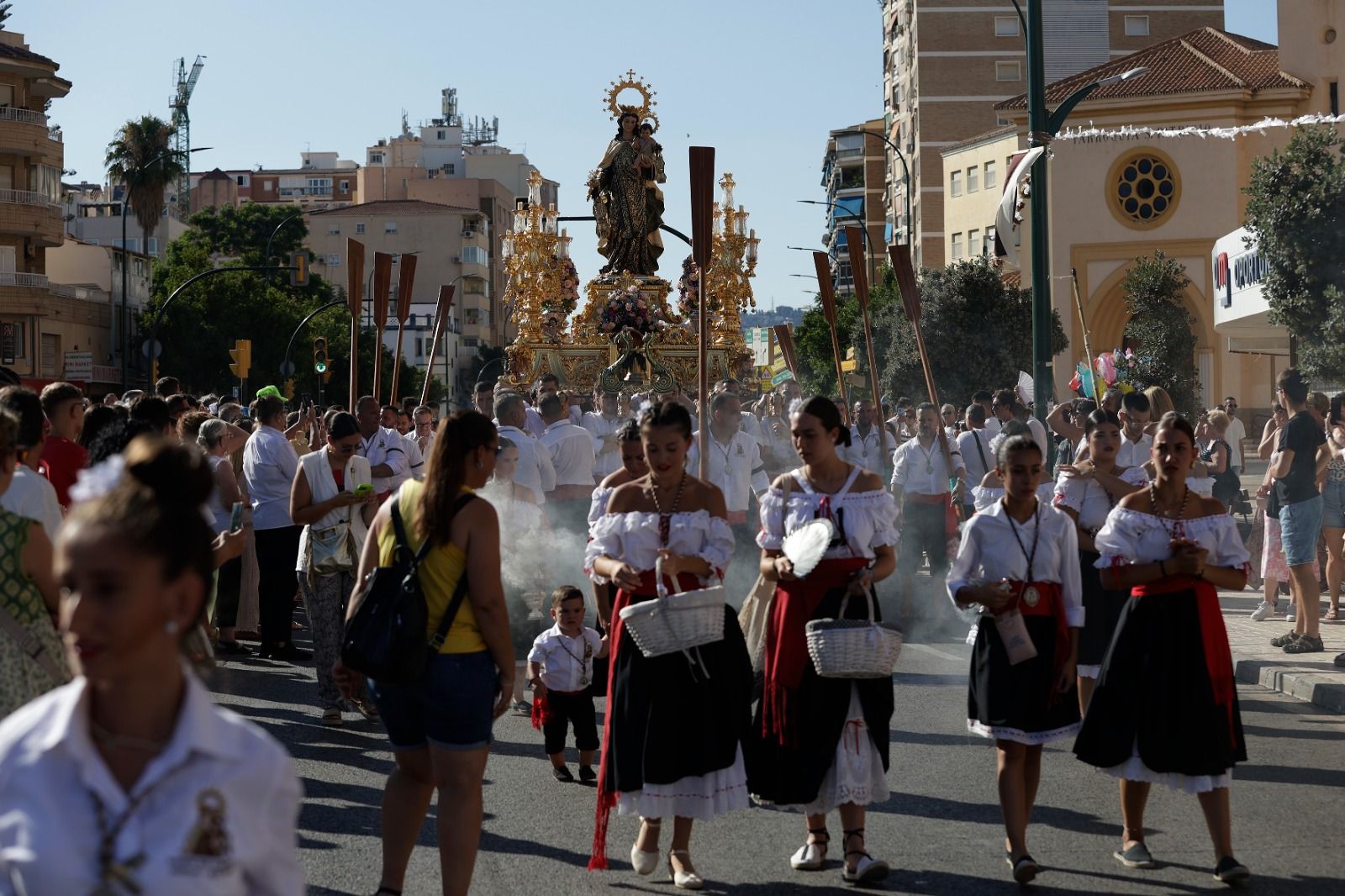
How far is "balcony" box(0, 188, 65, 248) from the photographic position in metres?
58.8

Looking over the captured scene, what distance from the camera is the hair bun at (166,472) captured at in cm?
279

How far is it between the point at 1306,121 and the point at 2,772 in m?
21.3

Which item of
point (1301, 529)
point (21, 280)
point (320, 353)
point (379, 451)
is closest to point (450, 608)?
point (379, 451)

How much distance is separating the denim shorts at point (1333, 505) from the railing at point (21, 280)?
5161 centimetres

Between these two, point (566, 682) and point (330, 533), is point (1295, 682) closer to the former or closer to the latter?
point (566, 682)

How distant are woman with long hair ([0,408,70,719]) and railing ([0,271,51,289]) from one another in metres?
56.8

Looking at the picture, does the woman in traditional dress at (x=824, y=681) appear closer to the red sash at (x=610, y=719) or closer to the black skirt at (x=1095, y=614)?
the red sash at (x=610, y=719)

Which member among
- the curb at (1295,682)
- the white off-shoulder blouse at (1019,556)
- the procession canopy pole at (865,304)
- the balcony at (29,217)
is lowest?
the curb at (1295,682)

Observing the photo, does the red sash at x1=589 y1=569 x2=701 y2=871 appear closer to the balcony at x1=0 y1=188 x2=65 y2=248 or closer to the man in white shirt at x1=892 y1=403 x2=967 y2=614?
the man in white shirt at x1=892 y1=403 x2=967 y2=614

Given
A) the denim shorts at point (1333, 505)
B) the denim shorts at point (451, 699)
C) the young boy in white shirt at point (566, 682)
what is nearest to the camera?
the denim shorts at point (451, 699)

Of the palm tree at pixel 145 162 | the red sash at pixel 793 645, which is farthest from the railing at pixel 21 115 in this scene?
the red sash at pixel 793 645

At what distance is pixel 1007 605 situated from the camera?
6.78 metres

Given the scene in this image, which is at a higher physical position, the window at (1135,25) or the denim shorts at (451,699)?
the window at (1135,25)

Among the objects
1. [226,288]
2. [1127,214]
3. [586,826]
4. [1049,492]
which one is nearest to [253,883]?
[586,826]
